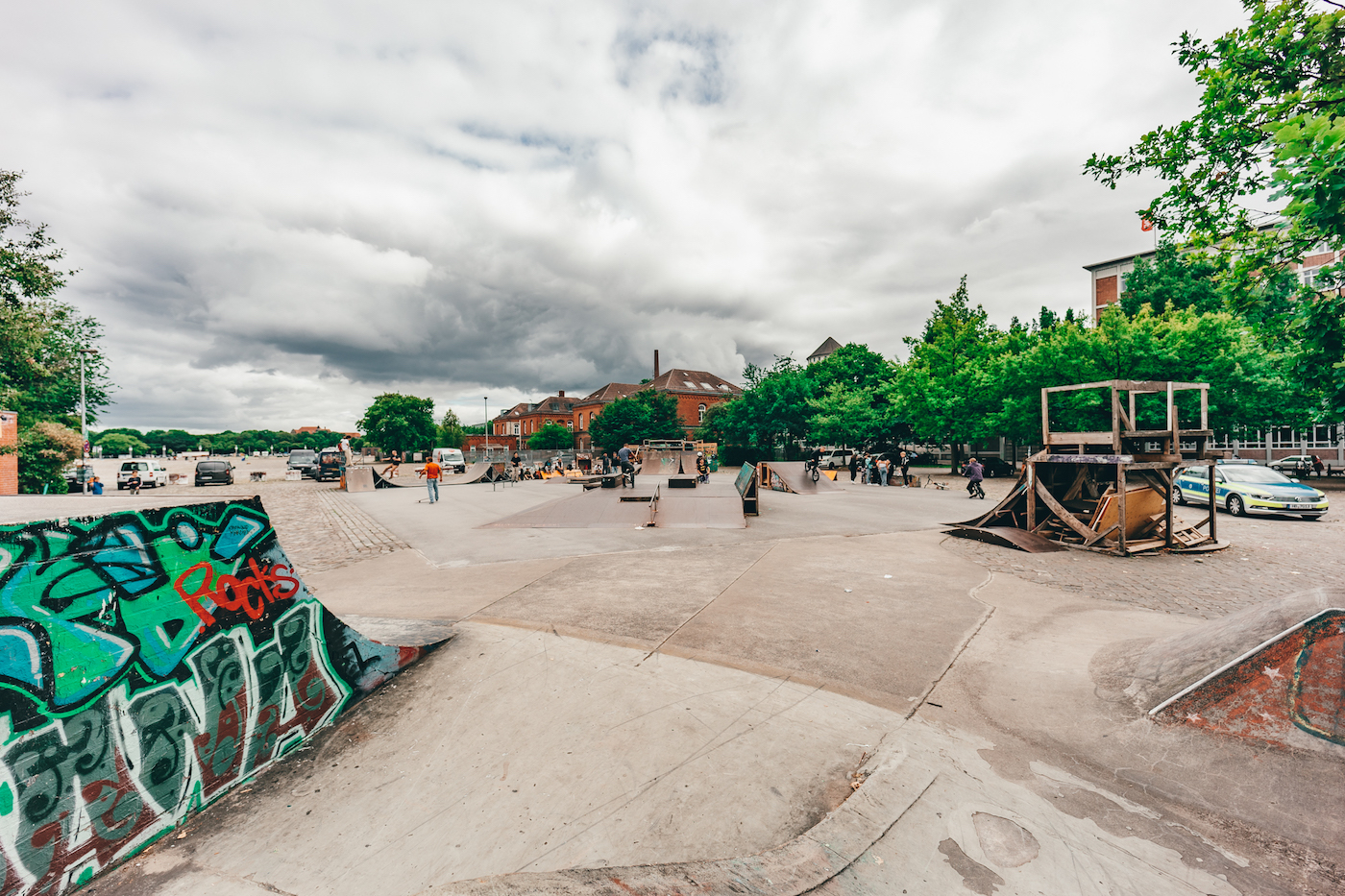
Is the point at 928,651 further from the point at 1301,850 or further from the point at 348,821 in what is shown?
the point at 348,821

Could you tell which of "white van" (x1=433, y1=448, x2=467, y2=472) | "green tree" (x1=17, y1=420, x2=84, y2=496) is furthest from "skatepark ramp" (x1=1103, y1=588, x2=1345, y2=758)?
"white van" (x1=433, y1=448, x2=467, y2=472)

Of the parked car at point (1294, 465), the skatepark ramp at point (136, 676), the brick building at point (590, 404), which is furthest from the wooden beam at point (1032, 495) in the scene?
the brick building at point (590, 404)

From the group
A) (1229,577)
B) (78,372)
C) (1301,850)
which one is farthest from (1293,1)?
(78,372)

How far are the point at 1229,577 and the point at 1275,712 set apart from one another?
20.7 ft

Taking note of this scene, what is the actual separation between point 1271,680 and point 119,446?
584ft

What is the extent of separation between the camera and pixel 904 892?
7.20ft

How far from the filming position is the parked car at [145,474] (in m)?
29.1

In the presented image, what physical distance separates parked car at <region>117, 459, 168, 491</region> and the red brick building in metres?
71.6

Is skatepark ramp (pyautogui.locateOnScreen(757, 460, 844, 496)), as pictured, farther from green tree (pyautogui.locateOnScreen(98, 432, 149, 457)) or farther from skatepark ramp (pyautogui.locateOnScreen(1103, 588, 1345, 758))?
green tree (pyautogui.locateOnScreen(98, 432, 149, 457))

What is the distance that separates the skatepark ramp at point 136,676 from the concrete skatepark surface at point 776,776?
22 cm

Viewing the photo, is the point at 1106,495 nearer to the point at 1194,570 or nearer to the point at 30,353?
the point at 1194,570

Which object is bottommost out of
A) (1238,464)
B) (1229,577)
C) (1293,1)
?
(1229,577)

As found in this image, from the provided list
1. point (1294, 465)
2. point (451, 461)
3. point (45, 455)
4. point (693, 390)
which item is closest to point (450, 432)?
point (693, 390)

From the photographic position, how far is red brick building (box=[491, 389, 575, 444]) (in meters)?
109
